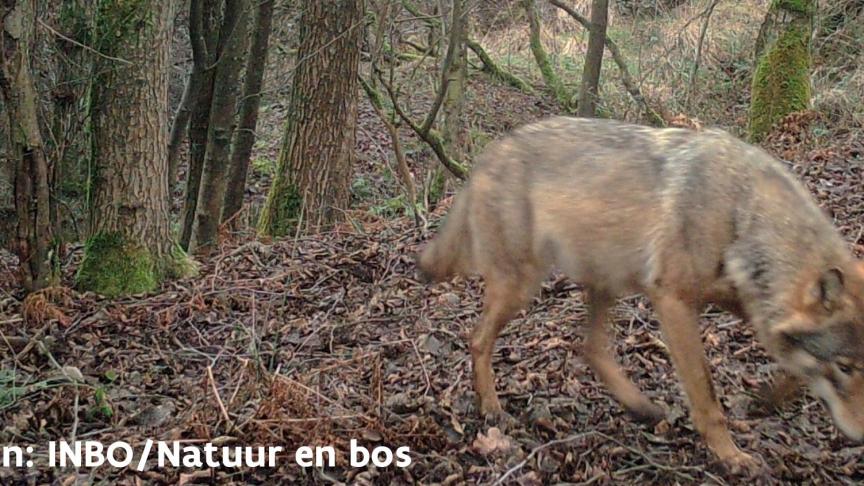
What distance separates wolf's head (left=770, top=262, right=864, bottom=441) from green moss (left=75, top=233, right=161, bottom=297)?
5674mm

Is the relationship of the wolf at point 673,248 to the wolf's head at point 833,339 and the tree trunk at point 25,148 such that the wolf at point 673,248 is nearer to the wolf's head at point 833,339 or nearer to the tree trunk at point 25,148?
the wolf's head at point 833,339

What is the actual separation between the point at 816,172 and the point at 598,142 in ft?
17.2

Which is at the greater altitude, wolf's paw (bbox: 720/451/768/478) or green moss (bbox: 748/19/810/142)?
green moss (bbox: 748/19/810/142)

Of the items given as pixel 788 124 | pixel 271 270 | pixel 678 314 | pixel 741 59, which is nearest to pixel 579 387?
pixel 678 314

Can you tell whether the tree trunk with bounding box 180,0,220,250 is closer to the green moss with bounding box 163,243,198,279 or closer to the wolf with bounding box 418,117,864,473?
the green moss with bounding box 163,243,198,279

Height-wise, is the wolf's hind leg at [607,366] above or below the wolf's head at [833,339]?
below

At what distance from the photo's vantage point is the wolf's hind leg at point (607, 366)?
209 inches

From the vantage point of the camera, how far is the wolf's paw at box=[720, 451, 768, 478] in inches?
181

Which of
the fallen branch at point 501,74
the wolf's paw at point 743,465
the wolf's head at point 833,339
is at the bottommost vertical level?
the wolf's paw at point 743,465

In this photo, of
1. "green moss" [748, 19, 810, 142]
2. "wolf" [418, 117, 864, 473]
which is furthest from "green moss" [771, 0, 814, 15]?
"wolf" [418, 117, 864, 473]

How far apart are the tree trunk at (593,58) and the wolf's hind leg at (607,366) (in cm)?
842

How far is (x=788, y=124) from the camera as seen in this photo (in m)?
12.3

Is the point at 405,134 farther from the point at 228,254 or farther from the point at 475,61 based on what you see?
the point at 228,254

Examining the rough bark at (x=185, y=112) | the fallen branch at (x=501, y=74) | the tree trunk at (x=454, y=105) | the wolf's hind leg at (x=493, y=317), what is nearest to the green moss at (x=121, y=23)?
the rough bark at (x=185, y=112)
